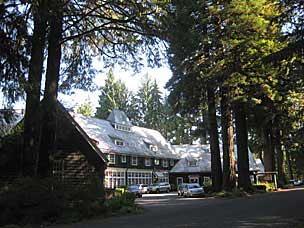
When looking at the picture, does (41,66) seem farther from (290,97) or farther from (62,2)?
(290,97)

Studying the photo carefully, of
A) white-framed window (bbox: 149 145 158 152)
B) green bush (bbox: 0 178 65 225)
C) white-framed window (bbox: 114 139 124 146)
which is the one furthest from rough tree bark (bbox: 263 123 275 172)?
green bush (bbox: 0 178 65 225)

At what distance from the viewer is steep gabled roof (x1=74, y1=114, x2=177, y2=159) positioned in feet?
173

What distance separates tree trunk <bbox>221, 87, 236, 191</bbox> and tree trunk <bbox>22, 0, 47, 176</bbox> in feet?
62.9

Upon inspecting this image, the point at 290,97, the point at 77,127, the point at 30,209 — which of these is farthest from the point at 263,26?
the point at 30,209

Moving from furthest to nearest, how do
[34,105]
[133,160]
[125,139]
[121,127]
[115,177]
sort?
[121,127], [125,139], [133,160], [115,177], [34,105]

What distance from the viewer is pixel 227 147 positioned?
35031 millimetres

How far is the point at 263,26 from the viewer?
102ft

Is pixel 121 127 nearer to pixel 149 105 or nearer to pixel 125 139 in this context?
pixel 125 139

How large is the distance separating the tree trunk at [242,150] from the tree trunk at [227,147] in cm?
144

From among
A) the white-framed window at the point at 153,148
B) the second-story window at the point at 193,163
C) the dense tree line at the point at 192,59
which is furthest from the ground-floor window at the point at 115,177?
the dense tree line at the point at 192,59

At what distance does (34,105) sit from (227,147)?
21414 mm

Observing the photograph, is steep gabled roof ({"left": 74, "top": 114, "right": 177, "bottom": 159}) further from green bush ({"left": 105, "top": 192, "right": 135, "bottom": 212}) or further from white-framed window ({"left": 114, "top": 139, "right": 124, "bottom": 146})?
green bush ({"left": 105, "top": 192, "right": 135, "bottom": 212})

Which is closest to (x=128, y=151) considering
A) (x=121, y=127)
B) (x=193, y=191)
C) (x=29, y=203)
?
(x=121, y=127)

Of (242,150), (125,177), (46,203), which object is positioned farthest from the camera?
(125,177)
